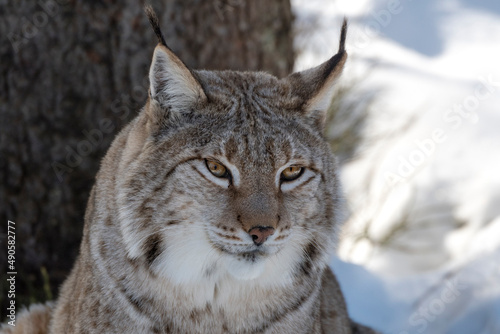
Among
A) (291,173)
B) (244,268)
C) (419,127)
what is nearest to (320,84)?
(291,173)

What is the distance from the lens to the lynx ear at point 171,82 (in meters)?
2.73

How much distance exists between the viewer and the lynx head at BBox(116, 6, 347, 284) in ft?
9.06

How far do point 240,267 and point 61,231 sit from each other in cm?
197

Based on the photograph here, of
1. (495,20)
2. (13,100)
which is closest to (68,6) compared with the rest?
(13,100)

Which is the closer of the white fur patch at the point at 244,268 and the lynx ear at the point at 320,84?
the white fur patch at the point at 244,268

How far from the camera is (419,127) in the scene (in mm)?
7672

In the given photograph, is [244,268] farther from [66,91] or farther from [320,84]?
[66,91]

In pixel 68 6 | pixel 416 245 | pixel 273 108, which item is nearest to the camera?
pixel 273 108

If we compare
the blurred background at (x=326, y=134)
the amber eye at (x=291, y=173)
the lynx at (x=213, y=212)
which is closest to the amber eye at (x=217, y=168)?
the lynx at (x=213, y=212)

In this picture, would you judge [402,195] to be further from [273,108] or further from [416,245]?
[273,108]

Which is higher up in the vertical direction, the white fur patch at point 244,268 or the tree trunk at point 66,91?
the tree trunk at point 66,91

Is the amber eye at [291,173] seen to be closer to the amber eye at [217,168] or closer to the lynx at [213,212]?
the lynx at [213,212]

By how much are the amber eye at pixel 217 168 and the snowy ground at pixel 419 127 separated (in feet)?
13.8

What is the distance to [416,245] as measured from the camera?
24.3ft
